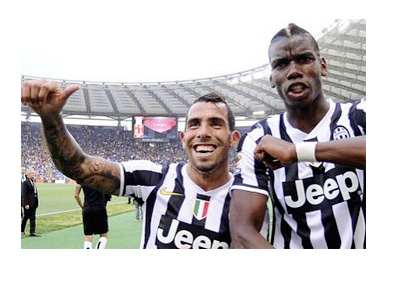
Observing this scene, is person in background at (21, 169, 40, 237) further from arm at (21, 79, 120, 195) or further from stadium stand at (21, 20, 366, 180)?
arm at (21, 79, 120, 195)

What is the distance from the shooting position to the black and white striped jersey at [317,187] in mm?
1346

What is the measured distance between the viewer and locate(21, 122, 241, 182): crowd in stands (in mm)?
1639

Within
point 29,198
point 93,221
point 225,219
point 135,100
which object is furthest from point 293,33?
point 93,221

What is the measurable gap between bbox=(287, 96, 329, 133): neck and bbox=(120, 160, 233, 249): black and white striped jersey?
0.36 m

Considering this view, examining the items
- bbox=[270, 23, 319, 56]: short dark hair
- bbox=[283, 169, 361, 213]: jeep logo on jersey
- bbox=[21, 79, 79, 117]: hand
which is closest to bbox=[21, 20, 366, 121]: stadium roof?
bbox=[270, 23, 319, 56]: short dark hair

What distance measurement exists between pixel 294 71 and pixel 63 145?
92 cm

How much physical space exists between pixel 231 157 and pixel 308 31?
2.00ft

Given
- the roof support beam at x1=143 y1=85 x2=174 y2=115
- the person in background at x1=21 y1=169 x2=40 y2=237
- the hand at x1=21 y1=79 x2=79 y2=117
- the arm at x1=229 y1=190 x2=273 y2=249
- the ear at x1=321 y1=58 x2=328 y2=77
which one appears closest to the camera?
the hand at x1=21 y1=79 x2=79 y2=117

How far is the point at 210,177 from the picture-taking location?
1.51 meters

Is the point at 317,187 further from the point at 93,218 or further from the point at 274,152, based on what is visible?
the point at 93,218
